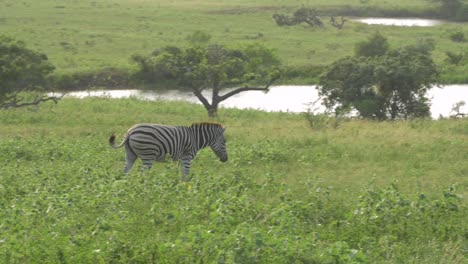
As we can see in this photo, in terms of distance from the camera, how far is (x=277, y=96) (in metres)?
34.5

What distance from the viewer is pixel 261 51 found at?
93.0 ft

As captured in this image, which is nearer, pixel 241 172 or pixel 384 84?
pixel 241 172

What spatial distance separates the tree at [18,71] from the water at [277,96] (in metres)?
5.82

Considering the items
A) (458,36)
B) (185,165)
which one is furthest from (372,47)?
(185,165)

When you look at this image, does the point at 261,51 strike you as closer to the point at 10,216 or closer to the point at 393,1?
the point at 10,216

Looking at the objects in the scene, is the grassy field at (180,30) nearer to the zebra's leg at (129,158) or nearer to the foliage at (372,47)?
the foliage at (372,47)

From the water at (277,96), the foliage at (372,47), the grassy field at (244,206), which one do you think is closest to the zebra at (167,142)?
the grassy field at (244,206)

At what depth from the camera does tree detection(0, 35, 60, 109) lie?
24.0m

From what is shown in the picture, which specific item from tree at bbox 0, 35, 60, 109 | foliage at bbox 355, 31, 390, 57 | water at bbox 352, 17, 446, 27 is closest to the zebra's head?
tree at bbox 0, 35, 60, 109

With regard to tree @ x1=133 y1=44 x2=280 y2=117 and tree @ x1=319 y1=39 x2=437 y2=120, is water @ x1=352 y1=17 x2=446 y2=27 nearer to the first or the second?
tree @ x1=319 y1=39 x2=437 y2=120

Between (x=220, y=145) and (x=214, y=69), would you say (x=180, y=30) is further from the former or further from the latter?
(x=220, y=145)

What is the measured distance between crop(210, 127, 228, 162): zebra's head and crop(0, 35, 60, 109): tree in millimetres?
11223

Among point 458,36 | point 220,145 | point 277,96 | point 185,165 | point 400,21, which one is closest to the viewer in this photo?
point 185,165

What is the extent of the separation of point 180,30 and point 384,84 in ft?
78.1
